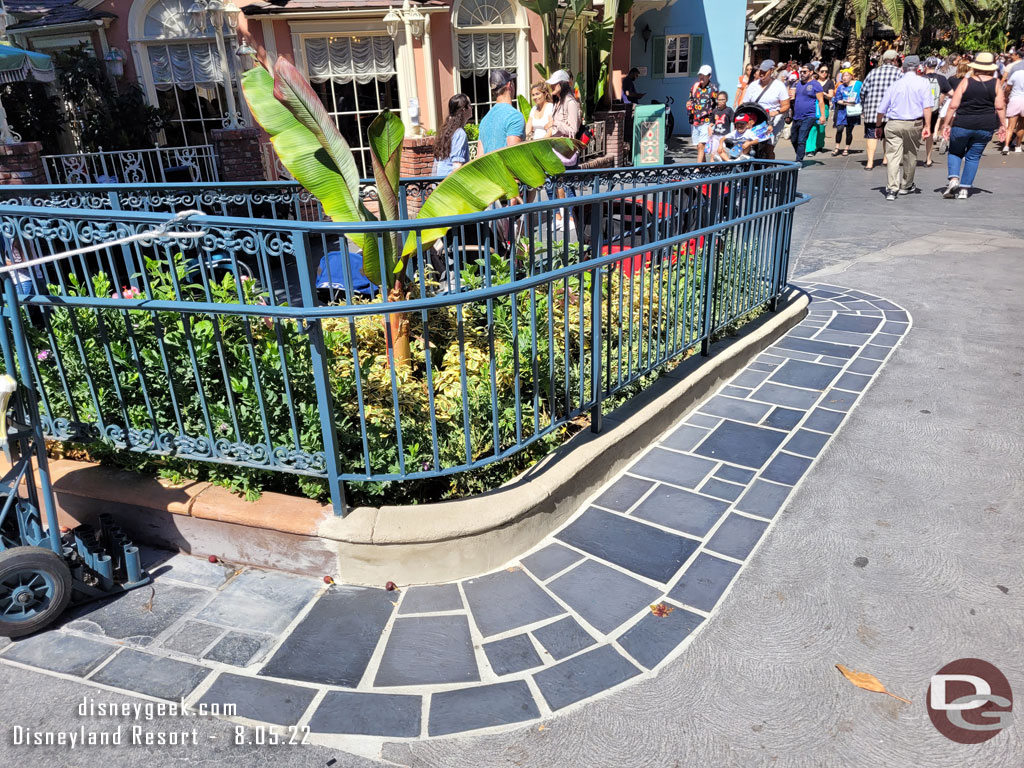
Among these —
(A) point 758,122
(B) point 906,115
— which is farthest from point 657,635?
(B) point 906,115

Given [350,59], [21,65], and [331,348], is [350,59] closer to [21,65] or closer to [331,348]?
[21,65]

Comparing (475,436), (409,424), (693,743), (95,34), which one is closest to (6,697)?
(409,424)

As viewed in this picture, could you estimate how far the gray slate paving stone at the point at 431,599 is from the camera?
3292mm

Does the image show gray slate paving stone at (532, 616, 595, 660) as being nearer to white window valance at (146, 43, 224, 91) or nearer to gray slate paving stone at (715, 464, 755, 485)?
gray slate paving stone at (715, 464, 755, 485)

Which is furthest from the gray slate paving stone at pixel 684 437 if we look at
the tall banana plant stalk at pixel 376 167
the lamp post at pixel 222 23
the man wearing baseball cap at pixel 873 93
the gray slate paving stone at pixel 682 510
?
the man wearing baseball cap at pixel 873 93

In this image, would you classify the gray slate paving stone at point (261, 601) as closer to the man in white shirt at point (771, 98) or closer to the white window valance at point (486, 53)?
the man in white shirt at point (771, 98)

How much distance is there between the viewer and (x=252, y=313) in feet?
10.4

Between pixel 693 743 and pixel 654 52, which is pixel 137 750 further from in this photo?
pixel 654 52

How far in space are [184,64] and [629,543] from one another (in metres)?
12.1

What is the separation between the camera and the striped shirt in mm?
15016

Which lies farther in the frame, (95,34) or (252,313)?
(95,34)

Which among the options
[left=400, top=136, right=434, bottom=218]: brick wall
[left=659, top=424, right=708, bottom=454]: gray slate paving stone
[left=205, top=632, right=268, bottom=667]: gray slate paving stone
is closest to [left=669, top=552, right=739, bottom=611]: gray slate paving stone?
[left=659, top=424, right=708, bottom=454]: gray slate paving stone

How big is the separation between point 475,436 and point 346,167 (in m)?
1.69

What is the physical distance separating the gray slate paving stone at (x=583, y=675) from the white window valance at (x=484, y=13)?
1302cm
